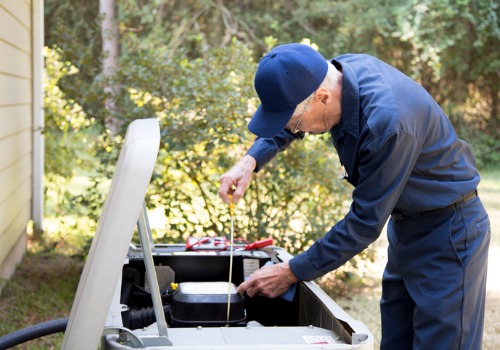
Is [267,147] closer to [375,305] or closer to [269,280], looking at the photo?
[269,280]

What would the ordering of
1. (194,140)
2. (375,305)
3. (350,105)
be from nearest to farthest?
(350,105) < (194,140) < (375,305)

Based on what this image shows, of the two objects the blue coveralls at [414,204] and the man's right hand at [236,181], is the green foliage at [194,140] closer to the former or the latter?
the man's right hand at [236,181]

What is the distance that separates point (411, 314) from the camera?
2.69 m

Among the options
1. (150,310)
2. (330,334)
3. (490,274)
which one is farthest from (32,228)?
(330,334)

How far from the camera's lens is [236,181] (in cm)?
274

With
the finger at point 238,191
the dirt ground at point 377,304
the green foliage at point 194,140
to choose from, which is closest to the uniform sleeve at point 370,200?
the finger at point 238,191

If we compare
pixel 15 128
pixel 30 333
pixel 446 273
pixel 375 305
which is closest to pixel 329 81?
pixel 446 273

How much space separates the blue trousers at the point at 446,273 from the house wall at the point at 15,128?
10.2ft

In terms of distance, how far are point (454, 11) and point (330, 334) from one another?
1330 centimetres

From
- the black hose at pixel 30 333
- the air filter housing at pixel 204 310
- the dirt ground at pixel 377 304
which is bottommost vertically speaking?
the dirt ground at pixel 377 304

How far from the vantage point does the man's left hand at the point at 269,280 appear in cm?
241

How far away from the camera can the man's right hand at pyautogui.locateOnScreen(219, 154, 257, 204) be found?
2.69m

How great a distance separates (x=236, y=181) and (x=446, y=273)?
0.84 meters

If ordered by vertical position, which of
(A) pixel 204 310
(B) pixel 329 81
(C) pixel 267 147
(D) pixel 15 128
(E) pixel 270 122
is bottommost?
(A) pixel 204 310
